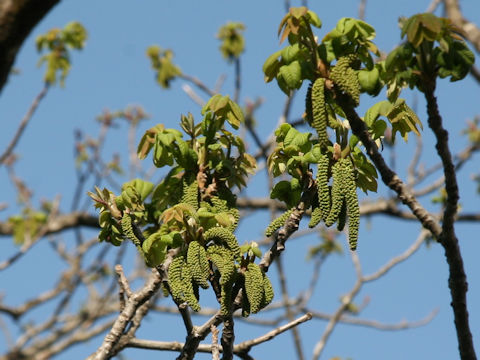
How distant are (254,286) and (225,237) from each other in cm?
20

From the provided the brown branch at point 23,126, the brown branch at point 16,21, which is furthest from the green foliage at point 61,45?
the brown branch at point 16,21

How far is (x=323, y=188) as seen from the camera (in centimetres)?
244

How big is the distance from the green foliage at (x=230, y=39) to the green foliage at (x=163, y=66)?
2.03 ft

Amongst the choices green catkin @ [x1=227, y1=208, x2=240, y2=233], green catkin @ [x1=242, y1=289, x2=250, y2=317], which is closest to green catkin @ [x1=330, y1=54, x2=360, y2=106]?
green catkin @ [x1=227, y1=208, x2=240, y2=233]

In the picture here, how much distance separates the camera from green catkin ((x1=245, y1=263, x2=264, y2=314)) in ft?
7.73

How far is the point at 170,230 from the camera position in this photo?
2.71m

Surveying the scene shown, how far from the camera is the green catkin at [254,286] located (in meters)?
2.36

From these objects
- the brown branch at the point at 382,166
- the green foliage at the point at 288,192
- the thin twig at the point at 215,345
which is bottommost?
the thin twig at the point at 215,345

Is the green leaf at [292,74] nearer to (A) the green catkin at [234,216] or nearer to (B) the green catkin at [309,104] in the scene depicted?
(B) the green catkin at [309,104]

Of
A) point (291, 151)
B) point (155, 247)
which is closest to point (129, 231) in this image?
point (155, 247)

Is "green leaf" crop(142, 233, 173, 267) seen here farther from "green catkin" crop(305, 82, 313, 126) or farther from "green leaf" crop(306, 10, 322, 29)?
"green leaf" crop(306, 10, 322, 29)

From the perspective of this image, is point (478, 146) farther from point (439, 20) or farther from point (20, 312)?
point (439, 20)

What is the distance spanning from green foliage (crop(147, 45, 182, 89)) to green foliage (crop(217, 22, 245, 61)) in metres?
0.62

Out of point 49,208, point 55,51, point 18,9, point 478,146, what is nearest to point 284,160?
point 18,9
